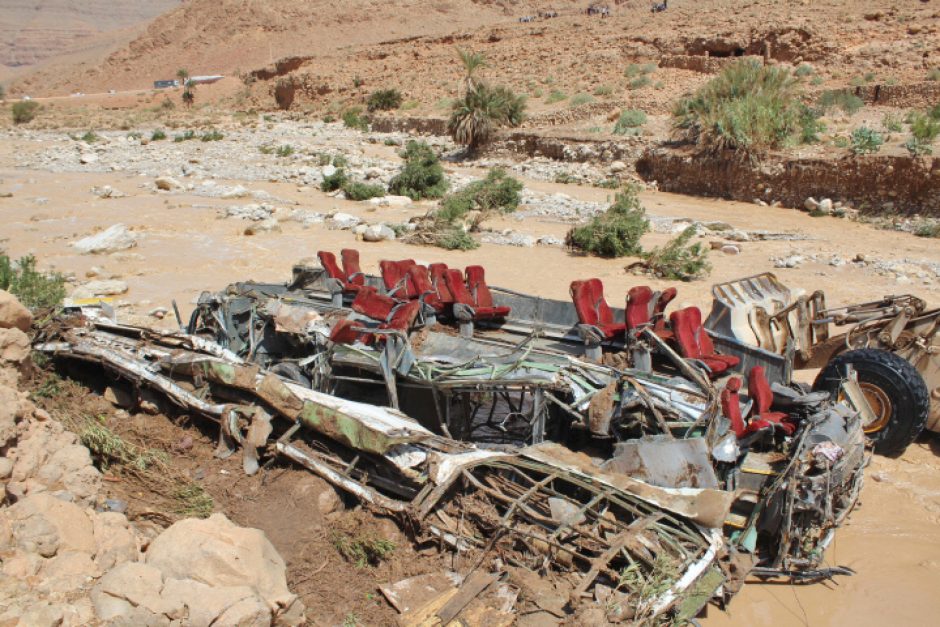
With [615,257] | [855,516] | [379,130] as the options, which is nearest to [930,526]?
[855,516]

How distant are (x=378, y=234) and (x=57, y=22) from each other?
153203mm

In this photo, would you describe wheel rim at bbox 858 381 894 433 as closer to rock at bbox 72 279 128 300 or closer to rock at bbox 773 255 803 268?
rock at bbox 773 255 803 268

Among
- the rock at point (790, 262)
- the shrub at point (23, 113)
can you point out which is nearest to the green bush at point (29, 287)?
the rock at point (790, 262)

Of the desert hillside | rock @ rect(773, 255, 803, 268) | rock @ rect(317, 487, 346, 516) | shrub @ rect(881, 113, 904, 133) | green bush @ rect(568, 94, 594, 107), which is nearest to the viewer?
rock @ rect(317, 487, 346, 516)

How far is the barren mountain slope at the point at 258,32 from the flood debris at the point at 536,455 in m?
77.8

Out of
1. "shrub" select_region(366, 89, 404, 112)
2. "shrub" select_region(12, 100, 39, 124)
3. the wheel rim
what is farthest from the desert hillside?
the wheel rim

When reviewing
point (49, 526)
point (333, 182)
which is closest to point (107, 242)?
point (333, 182)

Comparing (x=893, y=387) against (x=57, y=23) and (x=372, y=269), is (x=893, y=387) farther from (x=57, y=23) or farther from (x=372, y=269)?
(x=57, y=23)

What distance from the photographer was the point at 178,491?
545 cm

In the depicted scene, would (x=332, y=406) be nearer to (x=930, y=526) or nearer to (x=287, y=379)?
(x=287, y=379)

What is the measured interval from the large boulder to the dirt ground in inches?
15.4

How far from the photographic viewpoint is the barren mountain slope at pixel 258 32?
80.8 m

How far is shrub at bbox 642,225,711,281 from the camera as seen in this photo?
13359 mm

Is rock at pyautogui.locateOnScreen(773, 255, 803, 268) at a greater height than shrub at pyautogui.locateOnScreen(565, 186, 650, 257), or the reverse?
shrub at pyautogui.locateOnScreen(565, 186, 650, 257)
